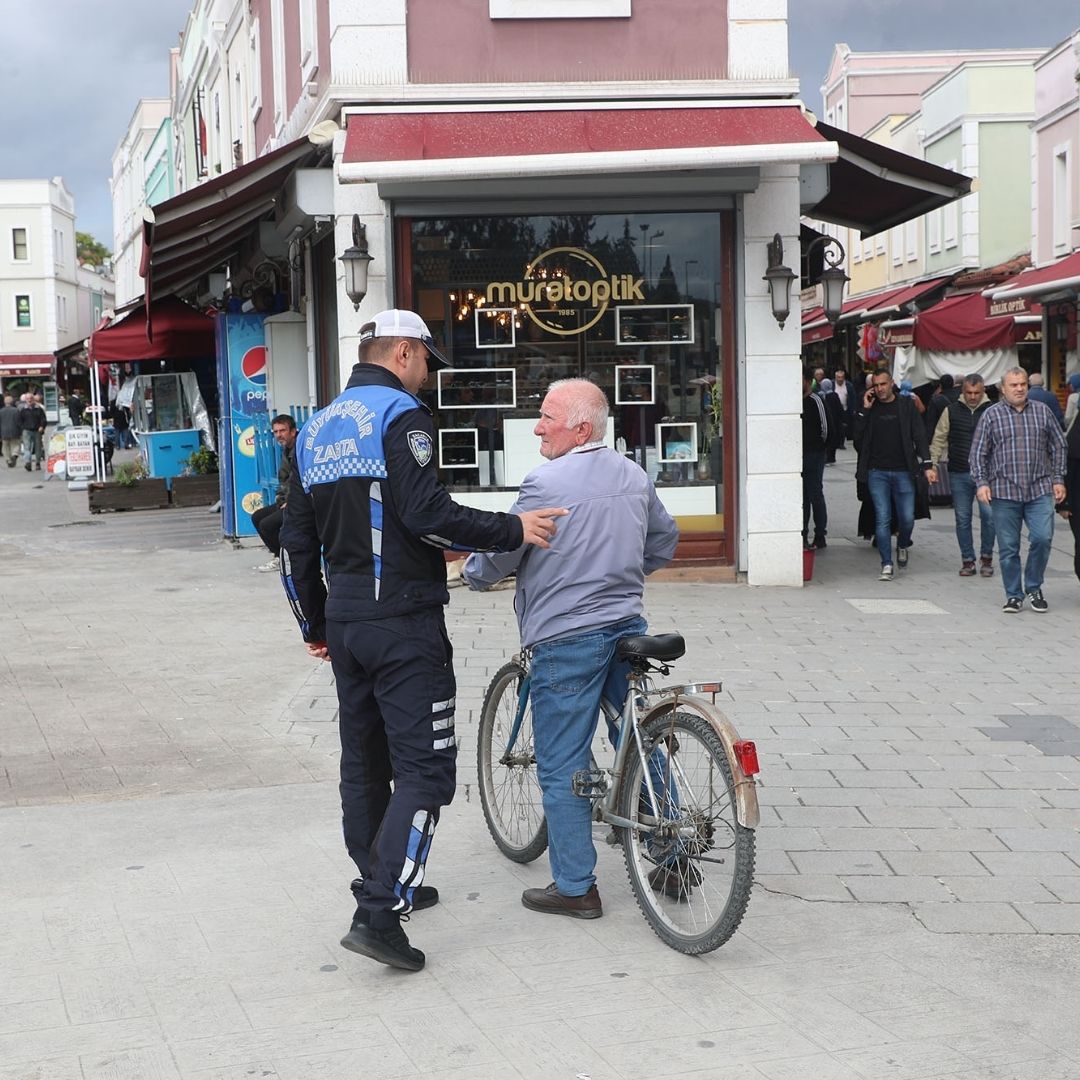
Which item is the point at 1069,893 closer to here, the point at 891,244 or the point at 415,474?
the point at 415,474

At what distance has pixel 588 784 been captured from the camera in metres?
5.02

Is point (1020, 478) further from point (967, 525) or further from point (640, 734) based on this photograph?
point (640, 734)

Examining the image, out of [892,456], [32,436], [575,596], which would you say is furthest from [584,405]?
[32,436]

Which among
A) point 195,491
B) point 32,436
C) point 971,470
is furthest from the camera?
point 32,436

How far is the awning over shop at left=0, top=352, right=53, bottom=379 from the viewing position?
78000 mm

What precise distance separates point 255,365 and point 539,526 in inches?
526

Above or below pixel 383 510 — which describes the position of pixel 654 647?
below

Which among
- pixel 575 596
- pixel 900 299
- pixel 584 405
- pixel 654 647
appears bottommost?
pixel 654 647

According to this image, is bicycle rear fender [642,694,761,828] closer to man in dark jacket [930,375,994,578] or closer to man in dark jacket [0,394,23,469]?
man in dark jacket [930,375,994,578]

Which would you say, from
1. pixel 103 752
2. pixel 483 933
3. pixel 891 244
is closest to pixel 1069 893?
pixel 483 933

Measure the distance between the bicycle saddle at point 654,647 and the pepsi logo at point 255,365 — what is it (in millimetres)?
13304

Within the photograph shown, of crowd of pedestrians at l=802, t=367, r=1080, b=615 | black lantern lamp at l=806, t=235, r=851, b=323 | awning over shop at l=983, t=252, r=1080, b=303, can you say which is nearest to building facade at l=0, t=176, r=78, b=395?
awning over shop at l=983, t=252, r=1080, b=303

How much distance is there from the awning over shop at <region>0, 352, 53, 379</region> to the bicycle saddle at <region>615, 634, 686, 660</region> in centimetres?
7719

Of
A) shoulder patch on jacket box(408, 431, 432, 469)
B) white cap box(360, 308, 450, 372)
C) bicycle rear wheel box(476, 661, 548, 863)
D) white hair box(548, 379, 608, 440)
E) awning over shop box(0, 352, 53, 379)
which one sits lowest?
bicycle rear wheel box(476, 661, 548, 863)
